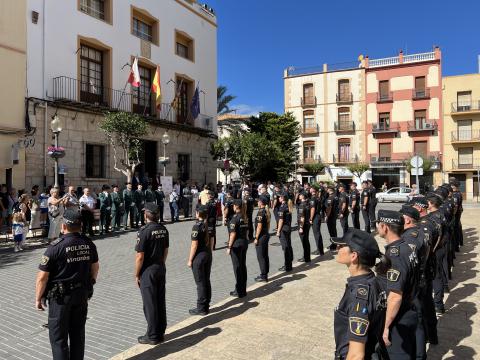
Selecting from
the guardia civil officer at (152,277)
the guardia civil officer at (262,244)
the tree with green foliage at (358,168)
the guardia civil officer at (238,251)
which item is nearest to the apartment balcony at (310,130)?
the tree with green foliage at (358,168)

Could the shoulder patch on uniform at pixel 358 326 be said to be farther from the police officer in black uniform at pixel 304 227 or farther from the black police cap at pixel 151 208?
the police officer in black uniform at pixel 304 227

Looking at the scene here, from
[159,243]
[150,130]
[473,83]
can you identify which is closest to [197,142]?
[150,130]

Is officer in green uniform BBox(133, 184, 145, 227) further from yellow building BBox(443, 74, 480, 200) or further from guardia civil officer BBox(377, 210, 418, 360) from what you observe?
yellow building BBox(443, 74, 480, 200)

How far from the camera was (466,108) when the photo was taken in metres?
38.8

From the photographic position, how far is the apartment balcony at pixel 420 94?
39.4 metres

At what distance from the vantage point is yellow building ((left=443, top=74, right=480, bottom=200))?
38.7 m

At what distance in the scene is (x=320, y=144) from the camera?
4356 cm

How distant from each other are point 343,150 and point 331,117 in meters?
3.70

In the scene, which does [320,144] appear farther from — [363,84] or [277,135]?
[277,135]

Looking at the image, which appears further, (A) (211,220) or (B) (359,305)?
(A) (211,220)

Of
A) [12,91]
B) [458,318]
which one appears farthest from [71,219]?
[12,91]

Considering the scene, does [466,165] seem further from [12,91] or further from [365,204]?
[12,91]

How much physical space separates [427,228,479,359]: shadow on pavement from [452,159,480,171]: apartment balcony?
3307 cm

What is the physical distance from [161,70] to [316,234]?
16.3 meters
